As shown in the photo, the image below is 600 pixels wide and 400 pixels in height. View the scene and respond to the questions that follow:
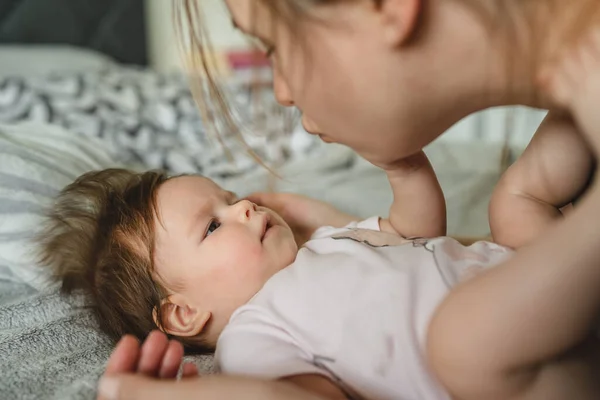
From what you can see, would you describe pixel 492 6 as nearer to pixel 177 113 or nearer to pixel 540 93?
pixel 540 93

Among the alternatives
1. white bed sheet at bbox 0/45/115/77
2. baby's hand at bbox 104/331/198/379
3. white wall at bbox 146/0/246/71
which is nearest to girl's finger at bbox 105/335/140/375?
baby's hand at bbox 104/331/198/379

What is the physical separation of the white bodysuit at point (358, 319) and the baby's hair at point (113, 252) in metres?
0.15

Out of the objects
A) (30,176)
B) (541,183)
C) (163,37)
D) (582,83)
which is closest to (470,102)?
(582,83)

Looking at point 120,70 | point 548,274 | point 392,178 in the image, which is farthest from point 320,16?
point 120,70

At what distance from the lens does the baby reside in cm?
64

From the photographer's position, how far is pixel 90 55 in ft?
7.28

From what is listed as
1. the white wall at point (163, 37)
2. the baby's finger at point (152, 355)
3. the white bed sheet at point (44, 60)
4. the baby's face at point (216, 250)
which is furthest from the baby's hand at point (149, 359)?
the white wall at point (163, 37)

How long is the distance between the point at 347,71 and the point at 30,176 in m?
0.74

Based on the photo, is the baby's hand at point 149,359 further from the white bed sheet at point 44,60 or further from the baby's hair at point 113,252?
the white bed sheet at point 44,60

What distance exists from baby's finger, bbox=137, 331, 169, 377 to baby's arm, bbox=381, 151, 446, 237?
1.21ft

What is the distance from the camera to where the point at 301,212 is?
108cm

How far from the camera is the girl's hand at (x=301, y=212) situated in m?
1.07

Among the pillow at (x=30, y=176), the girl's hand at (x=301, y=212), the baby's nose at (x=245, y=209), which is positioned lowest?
the pillow at (x=30, y=176)

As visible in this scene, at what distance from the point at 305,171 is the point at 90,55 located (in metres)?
1.10
